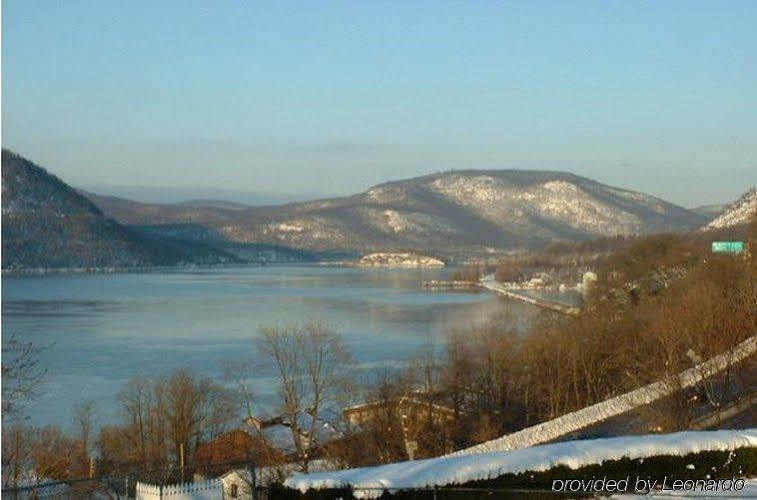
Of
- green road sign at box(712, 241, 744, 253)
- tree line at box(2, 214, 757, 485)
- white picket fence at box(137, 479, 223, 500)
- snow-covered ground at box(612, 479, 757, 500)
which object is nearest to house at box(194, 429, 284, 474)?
tree line at box(2, 214, 757, 485)

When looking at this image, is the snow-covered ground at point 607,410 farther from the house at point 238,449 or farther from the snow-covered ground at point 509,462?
the snow-covered ground at point 509,462

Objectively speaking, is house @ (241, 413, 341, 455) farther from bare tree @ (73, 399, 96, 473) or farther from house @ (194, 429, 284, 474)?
bare tree @ (73, 399, 96, 473)

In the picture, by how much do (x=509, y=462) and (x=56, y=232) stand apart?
9499 centimetres

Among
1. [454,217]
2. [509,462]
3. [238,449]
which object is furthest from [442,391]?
[454,217]

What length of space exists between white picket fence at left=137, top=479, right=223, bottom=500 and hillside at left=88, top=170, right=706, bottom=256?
118379mm

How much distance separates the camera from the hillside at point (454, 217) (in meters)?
136

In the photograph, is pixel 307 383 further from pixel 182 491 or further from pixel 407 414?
pixel 182 491

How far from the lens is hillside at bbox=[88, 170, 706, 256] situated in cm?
13562

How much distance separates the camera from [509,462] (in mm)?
6598

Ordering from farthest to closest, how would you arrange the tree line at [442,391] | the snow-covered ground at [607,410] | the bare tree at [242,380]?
1. the bare tree at [242,380]
2. the tree line at [442,391]
3. the snow-covered ground at [607,410]

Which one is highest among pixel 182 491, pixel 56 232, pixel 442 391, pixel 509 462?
pixel 56 232

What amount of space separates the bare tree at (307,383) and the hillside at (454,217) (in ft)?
346

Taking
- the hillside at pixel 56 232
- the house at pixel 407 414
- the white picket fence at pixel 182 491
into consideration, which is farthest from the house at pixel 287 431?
A: the hillside at pixel 56 232

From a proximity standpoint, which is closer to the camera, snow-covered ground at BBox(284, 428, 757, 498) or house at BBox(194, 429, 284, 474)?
snow-covered ground at BBox(284, 428, 757, 498)
